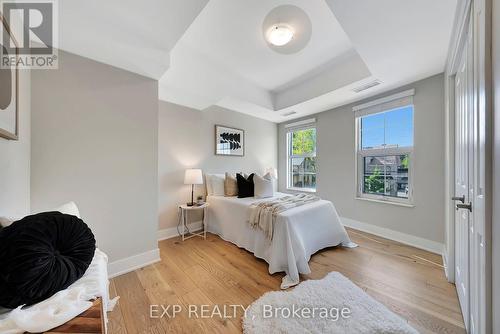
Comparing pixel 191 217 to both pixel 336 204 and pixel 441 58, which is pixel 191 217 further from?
pixel 441 58

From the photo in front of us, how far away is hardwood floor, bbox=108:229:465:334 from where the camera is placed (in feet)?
4.45

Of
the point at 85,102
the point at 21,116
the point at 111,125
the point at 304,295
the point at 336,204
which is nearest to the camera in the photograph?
the point at 21,116

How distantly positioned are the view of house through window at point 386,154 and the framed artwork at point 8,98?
4004 mm

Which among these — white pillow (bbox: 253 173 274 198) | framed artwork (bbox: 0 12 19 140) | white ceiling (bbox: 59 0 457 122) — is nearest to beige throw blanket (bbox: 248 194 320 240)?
white pillow (bbox: 253 173 274 198)

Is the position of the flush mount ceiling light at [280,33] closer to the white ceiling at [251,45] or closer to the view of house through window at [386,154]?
the white ceiling at [251,45]

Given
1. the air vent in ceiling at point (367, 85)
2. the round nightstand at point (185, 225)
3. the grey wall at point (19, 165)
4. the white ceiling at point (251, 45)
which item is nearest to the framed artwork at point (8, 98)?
the grey wall at point (19, 165)

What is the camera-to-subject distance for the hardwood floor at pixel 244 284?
1355mm

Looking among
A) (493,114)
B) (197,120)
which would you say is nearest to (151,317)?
(493,114)

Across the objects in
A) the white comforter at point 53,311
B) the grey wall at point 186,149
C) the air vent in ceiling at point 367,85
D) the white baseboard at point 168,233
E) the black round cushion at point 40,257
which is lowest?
the white baseboard at point 168,233

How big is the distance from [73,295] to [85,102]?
175 cm

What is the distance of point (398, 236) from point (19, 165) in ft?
13.9

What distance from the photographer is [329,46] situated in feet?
7.80

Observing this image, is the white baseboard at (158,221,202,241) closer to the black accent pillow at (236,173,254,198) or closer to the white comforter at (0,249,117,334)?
the black accent pillow at (236,173,254,198)

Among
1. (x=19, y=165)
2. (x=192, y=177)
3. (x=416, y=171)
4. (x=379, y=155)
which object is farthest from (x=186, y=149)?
(x=416, y=171)
